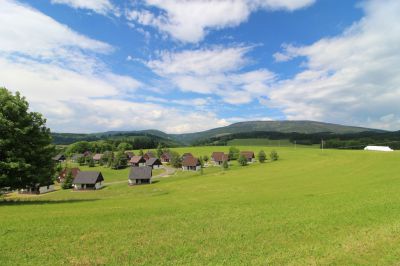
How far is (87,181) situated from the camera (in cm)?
9119

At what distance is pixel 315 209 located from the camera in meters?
21.3

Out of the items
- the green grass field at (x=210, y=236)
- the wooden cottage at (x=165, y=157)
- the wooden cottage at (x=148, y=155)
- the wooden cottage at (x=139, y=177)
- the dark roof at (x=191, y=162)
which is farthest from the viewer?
the wooden cottage at (x=165, y=157)

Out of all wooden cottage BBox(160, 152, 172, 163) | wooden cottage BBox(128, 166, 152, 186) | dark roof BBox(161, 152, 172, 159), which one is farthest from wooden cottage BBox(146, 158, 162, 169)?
wooden cottage BBox(128, 166, 152, 186)

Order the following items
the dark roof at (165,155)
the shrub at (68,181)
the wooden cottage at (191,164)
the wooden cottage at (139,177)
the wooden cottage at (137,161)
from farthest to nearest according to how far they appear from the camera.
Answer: the dark roof at (165,155), the wooden cottage at (137,161), the wooden cottage at (191,164), the shrub at (68,181), the wooden cottage at (139,177)

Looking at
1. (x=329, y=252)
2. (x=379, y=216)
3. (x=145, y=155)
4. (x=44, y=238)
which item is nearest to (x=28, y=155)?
(x=44, y=238)

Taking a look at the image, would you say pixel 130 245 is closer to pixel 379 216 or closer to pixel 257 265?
pixel 257 265

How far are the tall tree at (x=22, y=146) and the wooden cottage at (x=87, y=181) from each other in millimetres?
63530

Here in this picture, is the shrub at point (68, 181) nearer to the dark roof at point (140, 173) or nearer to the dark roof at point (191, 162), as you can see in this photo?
the dark roof at point (140, 173)

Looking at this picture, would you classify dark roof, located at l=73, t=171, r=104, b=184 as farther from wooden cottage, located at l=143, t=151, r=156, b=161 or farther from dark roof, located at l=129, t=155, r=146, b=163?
wooden cottage, located at l=143, t=151, r=156, b=161

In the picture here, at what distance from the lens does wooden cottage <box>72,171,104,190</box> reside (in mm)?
91000

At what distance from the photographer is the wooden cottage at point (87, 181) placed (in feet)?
299

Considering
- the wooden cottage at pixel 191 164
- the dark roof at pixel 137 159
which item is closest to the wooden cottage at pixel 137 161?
the dark roof at pixel 137 159

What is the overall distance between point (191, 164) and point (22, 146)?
9896 cm

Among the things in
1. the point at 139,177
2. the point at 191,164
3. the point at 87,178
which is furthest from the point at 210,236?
the point at 191,164
